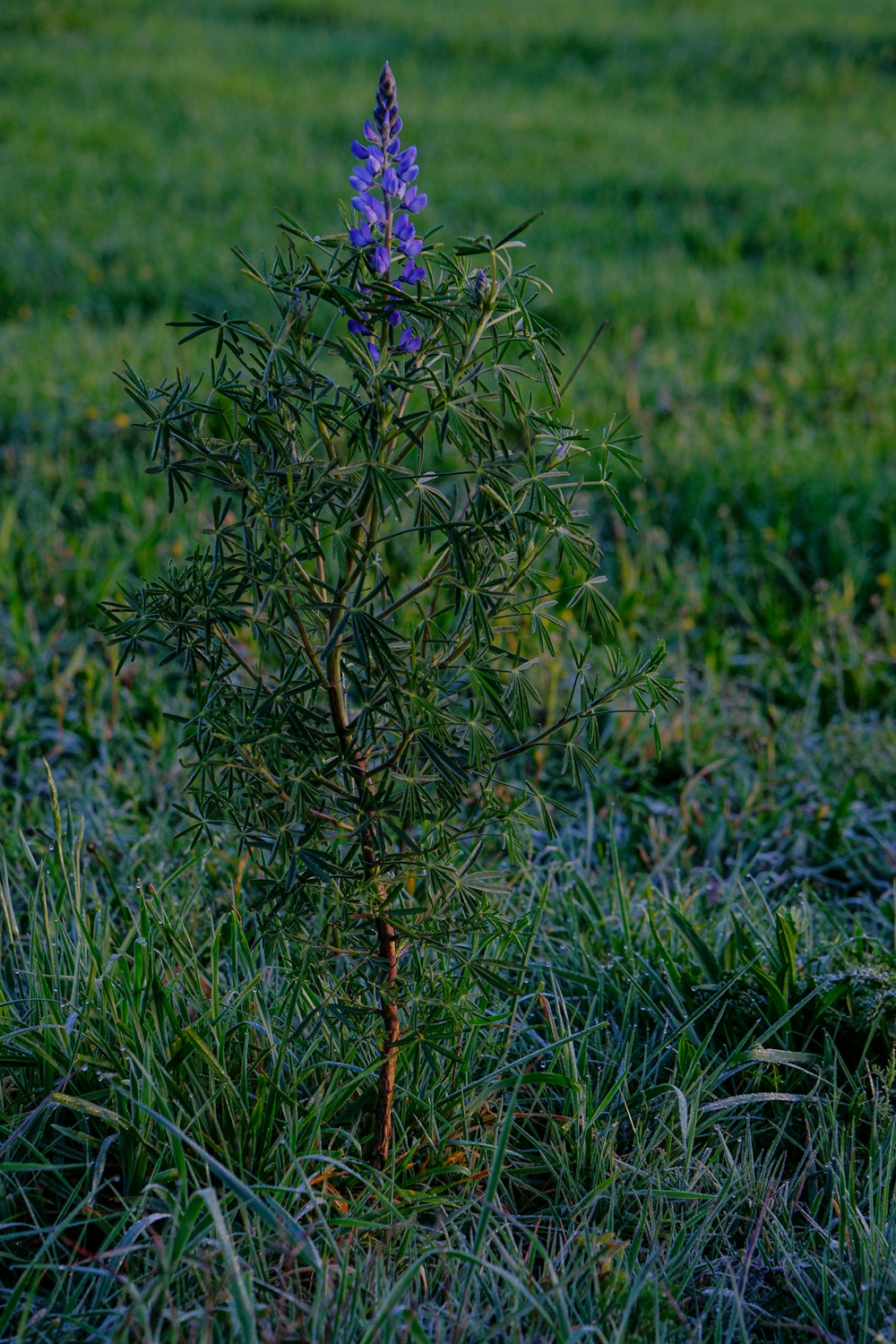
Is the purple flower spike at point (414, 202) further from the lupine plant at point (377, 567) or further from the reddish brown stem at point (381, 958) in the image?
the reddish brown stem at point (381, 958)

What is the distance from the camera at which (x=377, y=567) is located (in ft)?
4.75

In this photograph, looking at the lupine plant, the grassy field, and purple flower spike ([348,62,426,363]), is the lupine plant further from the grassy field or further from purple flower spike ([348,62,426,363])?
the grassy field

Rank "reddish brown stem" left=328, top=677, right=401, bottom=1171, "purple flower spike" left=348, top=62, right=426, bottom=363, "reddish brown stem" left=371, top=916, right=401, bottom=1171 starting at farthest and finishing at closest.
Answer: "reddish brown stem" left=371, top=916, right=401, bottom=1171
"reddish brown stem" left=328, top=677, right=401, bottom=1171
"purple flower spike" left=348, top=62, right=426, bottom=363

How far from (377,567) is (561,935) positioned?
1.11 meters

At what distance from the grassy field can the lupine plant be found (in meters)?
Answer: 0.19

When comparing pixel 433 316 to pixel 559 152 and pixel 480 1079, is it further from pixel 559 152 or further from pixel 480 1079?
pixel 559 152

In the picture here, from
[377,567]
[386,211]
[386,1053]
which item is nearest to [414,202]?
[386,211]

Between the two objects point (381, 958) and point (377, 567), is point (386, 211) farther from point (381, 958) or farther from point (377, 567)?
point (381, 958)

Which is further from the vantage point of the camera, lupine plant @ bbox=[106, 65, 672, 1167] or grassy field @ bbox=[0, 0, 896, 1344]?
grassy field @ bbox=[0, 0, 896, 1344]

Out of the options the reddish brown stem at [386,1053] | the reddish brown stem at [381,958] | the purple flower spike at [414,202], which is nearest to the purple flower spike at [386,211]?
the purple flower spike at [414,202]

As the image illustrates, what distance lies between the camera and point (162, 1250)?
1301 millimetres

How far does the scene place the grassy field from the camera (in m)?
1.46

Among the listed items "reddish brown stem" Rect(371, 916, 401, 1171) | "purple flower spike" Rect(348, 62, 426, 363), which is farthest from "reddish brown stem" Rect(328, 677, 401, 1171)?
"purple flower spike" Rect(348, 62, 426, 363)

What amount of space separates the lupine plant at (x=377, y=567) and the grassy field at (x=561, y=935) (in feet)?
0.61
